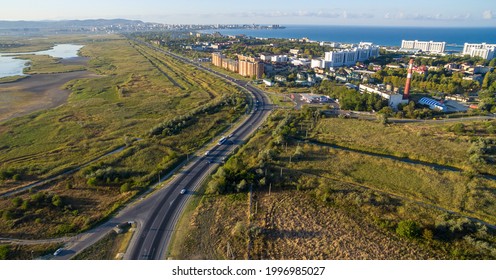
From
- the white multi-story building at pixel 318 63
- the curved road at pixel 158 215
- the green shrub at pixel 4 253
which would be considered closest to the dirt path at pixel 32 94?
the green shrub at pixel 4 253

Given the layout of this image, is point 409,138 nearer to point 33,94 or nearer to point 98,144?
point 98,144

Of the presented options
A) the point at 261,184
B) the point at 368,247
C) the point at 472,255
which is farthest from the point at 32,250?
the point at 472,255

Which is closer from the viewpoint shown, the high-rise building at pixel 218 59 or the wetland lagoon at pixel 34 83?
the wetland lagoon at pixel 34 83

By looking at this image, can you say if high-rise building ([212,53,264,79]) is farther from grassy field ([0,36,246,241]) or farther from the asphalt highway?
the asphalt highway

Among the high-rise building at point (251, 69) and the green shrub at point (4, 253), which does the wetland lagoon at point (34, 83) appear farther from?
the high-rise building at point (251, 69)

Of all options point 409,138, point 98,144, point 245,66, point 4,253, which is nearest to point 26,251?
point 4,253

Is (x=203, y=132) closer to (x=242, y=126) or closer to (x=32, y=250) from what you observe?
(x=242, y=126)
